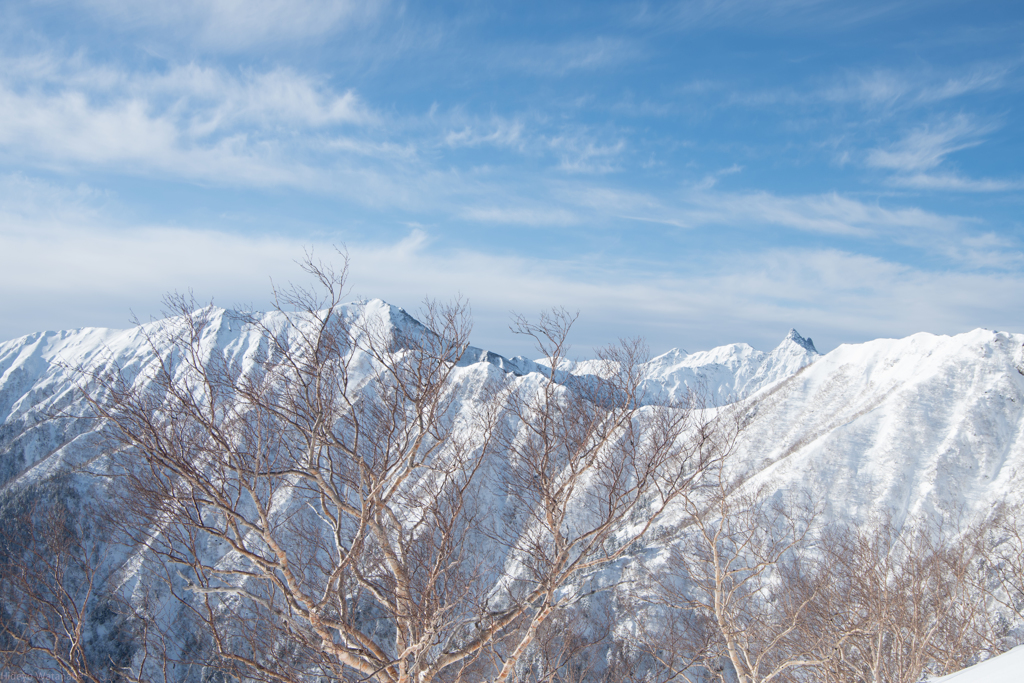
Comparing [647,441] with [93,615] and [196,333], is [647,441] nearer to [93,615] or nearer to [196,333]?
[196,333]

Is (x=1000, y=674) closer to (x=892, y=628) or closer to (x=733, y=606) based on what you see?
(x=733, y=606)

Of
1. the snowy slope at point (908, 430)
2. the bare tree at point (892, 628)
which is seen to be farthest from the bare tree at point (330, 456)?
the snowy slope at point (908, 430)

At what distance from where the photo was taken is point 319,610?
23.7 feet

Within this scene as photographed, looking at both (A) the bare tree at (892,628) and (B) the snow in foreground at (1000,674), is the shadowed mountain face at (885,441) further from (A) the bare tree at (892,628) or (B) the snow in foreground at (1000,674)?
(B) the snow in foreground at (1000,674)

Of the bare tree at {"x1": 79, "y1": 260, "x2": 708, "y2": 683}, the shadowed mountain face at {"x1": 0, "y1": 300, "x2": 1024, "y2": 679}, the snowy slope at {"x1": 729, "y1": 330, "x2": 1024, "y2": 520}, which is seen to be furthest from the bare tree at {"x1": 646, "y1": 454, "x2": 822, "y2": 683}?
the snowy slope at {"x1": 729, "y1": 330, "x2": 1024, "y2": 520}

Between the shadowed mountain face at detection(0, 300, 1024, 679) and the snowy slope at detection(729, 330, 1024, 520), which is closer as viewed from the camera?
the shadowed mountain face at detection(0, 300, 1024, 679)

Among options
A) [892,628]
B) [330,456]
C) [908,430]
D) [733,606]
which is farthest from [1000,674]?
[908,430]

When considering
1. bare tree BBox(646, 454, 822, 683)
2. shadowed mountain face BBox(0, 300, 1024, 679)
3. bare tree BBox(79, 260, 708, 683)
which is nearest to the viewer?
bare tree BBox(79, 260, 708, 683)

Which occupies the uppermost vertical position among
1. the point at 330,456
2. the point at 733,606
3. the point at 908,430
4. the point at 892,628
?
the point at 330,456

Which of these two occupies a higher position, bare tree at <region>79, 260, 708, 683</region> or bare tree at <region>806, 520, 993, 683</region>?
A: bare tree at <region>79, 260, 708, 683</region>

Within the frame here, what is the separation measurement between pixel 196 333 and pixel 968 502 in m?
94.0

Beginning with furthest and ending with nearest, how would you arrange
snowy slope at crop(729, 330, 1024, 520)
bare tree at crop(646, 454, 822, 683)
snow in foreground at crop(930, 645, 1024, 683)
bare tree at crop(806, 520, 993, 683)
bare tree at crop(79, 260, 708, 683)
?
snowy slope at crop(729, 330, 1024, 520) → bare tree at crop(806, 520, 993, 683) → bare tree at crop(646, 454, 822, 683) → bare tree at crop(79, 260, 708, 683) → snow in foreground at crop(930, 645, 1024, 683)

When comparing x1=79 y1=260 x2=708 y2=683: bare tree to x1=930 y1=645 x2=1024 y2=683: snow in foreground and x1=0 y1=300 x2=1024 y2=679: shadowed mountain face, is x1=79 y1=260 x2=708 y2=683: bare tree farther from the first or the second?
x1=0 y1=300 x2=1024 y2=679: shadowed mountain face

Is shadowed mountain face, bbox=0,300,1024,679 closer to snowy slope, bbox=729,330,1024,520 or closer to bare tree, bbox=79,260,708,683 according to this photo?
snowy slope, bbox=729,330,1024,520
